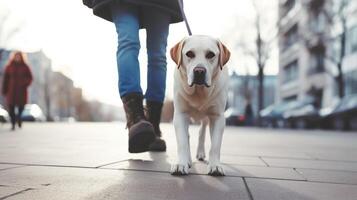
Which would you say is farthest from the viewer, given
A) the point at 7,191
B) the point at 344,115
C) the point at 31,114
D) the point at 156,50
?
the point at 31,114

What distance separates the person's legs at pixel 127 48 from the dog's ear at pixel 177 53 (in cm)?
58

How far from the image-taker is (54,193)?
7.04 feet

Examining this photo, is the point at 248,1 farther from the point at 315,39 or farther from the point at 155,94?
the point at 155,94

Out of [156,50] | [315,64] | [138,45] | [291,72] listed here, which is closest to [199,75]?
[138,45]

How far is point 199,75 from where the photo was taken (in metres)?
3.09

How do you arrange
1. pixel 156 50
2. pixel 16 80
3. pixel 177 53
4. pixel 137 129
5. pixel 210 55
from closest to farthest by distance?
pixel 210 55, pixel 177 53, pixel 137 129, pixel 156 50, pixel 16 80

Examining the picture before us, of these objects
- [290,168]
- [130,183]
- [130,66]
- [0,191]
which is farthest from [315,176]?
[0,191]

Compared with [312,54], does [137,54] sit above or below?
below

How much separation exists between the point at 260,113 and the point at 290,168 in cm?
2893

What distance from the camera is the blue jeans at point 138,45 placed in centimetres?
385

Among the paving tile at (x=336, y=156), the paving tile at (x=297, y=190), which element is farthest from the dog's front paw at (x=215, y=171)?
the paving tile at (x=336, y=156)

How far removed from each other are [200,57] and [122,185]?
3.85 ft

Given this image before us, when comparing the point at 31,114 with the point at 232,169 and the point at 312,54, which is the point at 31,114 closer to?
the point at 312,54

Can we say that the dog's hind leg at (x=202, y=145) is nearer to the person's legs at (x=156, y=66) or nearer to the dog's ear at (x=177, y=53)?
the person's legs at (x=156, y=66)
